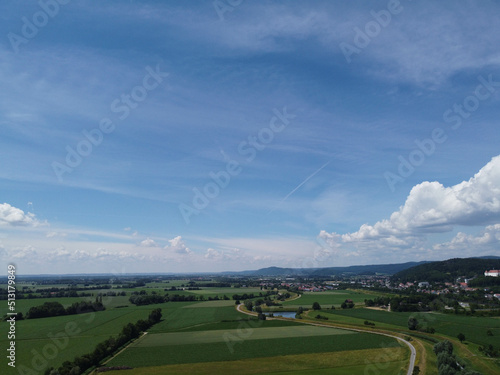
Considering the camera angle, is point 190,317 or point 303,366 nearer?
point 303,366

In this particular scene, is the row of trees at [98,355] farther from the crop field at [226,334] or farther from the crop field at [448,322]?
the crop field at [448,322]

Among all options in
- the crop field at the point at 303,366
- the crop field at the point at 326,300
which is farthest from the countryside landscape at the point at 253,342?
the crop field at the point at 326,300

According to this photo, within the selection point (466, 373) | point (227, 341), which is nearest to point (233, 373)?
point (227, 341)

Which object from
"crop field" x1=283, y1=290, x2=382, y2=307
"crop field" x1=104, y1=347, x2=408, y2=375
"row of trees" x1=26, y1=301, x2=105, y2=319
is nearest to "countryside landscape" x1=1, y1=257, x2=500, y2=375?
"crop field" x1=104, y1=347, x2=408, y2=375

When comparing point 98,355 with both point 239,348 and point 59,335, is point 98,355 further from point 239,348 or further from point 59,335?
point 59,335

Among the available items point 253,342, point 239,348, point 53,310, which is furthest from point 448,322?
point 53,310
